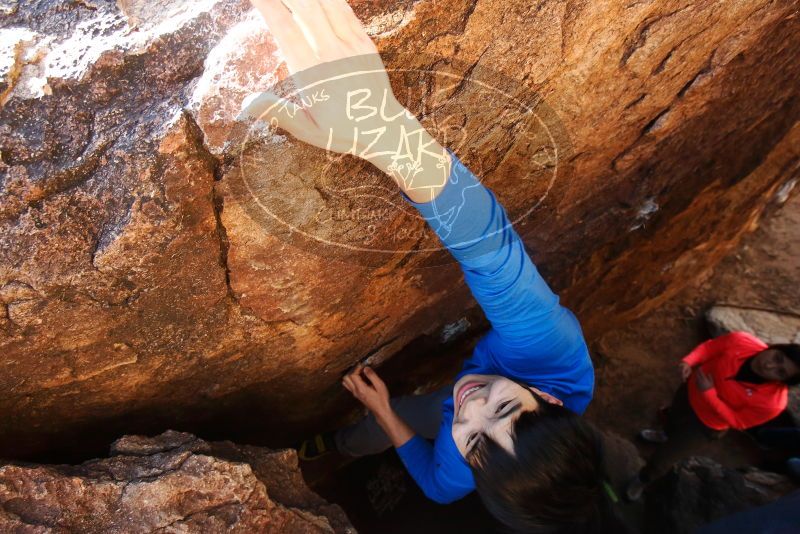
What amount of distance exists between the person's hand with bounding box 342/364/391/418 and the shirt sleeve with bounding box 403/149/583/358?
0.55m

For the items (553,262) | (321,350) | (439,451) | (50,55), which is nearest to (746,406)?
(553,262)

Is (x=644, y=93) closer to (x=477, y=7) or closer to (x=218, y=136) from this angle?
(x=477, y=7)

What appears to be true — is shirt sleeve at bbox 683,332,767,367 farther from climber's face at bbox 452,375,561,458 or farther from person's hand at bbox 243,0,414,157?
person's hand at bbox 243,0,414,157

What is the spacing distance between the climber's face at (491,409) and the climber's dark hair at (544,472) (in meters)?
0.02

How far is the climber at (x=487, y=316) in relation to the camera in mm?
875

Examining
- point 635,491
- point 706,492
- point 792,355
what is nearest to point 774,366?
point 792,355

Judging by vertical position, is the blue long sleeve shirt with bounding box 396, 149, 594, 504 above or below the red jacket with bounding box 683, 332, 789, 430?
above

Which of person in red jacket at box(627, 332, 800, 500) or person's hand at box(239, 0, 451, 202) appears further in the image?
person in red jacket at box(627, 332, 800, 500)

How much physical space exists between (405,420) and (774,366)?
134 cm

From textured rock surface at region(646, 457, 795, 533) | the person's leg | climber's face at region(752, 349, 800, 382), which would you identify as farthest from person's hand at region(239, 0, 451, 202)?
textured rock surface at region(646, 457, 795, 533)

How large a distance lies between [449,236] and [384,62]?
359 mm

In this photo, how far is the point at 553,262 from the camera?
2082 millimetres

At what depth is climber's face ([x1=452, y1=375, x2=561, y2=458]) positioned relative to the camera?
122 cm

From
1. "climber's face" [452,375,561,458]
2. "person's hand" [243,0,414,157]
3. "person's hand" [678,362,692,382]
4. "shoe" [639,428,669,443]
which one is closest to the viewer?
"person's hand" [243,0,414,157]
